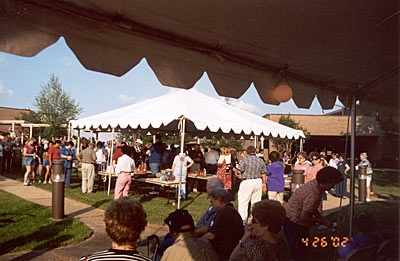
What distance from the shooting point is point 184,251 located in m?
2.35

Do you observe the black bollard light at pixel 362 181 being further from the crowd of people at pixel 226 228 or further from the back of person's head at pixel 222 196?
the back of person's head at pixel 222 196

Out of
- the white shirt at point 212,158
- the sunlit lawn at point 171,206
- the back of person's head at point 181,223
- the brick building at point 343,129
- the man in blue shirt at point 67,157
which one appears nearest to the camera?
the back of person's head at point 181,223

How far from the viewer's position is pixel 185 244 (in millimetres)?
2402

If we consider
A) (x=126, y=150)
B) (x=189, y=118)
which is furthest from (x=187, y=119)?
(x=126, y=150)

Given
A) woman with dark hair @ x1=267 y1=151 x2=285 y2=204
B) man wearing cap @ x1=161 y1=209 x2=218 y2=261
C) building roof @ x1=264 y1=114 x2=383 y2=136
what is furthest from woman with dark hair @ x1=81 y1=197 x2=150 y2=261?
building roof @ x1=264 y1=114 x2=383 y2=136

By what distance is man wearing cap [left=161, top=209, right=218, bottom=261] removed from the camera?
2348mm

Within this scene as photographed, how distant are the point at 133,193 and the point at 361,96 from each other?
8342mm

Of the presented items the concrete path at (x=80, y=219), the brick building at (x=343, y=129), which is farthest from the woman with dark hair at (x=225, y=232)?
the brick building at (x=343, y=129)

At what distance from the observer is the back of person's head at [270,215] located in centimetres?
262

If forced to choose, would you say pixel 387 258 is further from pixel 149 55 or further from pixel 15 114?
pixel 15 114

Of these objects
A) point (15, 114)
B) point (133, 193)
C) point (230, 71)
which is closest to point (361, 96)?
point (230, 71)

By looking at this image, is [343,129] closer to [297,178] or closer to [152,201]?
[297,178]

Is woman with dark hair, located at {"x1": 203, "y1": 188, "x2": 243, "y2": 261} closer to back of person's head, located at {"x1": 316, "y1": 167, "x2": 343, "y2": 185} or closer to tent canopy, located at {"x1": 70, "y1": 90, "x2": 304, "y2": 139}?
back of person's head, located at {"x1": 316, "y1": 167, "x2": 343, "y2": 185}

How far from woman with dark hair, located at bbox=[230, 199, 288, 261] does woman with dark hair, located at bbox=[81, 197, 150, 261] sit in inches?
35.6
